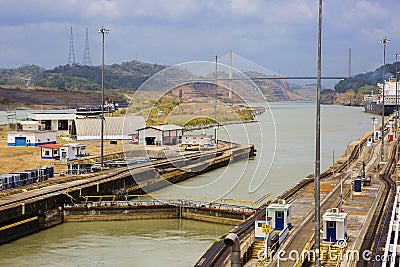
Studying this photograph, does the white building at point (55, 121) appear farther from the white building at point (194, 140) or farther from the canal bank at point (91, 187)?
the canal bank at point (91, 187)

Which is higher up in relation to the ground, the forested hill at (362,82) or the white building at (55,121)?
the forested hill at (362,82)

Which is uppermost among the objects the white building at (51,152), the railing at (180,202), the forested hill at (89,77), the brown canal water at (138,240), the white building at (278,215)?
the forested hill at (89,77)

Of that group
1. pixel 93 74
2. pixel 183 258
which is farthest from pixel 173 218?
pixel 93 74

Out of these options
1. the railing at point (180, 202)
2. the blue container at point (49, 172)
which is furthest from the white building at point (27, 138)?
the railing at point (180, 202)

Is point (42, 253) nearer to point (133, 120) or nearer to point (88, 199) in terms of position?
point (88, 199)

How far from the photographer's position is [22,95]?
369 ft

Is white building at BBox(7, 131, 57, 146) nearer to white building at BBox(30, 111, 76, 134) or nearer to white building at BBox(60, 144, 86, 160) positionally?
white building at BBox(60, 144, 86, 160)

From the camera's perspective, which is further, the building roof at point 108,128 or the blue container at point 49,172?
the building roof at point 108,128

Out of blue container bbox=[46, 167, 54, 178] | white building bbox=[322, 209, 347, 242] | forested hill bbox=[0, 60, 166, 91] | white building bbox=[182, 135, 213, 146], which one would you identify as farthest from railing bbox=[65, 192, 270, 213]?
forested hill bbox=[0, 60, 166, 91]

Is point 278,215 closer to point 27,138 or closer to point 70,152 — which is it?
point 70,152

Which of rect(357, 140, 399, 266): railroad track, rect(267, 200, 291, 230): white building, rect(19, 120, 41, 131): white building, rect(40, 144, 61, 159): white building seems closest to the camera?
rect(357, 140, 399, 266): railroad track

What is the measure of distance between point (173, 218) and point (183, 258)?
4.42 m

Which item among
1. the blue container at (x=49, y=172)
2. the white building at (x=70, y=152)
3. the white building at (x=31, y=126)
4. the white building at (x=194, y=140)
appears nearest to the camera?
the blue container at (x=49, y=172)

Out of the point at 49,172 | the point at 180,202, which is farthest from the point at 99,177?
the point at 180,202
